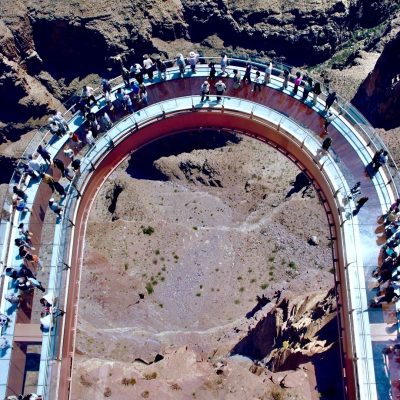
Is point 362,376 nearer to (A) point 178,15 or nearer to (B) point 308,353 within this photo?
(B) point 308,353

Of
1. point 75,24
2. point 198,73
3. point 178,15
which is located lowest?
point 198,73

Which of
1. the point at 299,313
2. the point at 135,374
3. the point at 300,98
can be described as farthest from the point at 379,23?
the point at 135,374

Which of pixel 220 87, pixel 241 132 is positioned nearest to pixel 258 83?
pixel 220 87

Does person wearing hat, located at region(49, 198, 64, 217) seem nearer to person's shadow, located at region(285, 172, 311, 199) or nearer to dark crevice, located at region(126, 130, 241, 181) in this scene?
dark crevice, located at region(126, 130, 241, 181)

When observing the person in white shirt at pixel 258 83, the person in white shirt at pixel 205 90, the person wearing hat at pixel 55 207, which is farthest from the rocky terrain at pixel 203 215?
the person in white shirt at pixel 205 90

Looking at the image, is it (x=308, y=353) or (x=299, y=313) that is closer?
(x=308, y=353)

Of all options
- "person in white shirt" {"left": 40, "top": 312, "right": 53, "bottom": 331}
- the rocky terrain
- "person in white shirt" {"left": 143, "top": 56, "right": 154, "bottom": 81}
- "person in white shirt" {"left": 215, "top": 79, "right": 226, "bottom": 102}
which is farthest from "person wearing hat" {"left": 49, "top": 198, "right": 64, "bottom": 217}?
"person in white shirt" {"left": 215, "top": 79, "right": 226, "bottom": 102}
